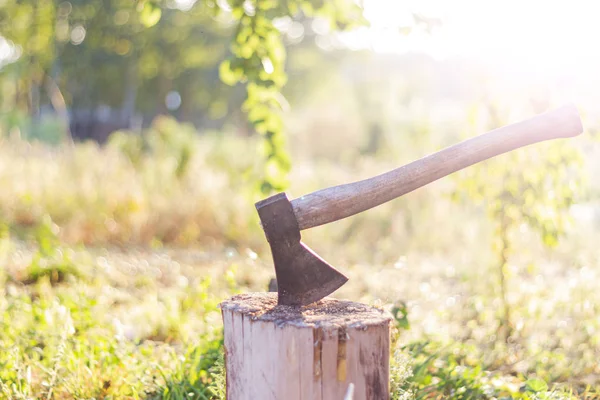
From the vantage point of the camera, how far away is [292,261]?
6.94 ft

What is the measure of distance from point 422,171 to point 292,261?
0.57 metres

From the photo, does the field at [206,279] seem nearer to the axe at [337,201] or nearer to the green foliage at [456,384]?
the green foliage at [456,384]

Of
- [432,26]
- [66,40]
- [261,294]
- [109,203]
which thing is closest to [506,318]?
[432,26]

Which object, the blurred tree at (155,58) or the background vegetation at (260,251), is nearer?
the background vegetation at (260,251)

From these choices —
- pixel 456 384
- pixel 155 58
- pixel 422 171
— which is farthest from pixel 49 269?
pixel 155 58

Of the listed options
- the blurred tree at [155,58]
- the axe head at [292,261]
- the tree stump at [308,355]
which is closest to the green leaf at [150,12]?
the blurred tree at [155,58]

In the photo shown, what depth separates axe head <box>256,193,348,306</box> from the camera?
6.82 feet

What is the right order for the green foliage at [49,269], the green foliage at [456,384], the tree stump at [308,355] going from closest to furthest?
1. the tree stump at [308,355]
2. the green foliage at [456,384]
3. the green foliage at [49,269]

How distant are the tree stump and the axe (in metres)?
0.12

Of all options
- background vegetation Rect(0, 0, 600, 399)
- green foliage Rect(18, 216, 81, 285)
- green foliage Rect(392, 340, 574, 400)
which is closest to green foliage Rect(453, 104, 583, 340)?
background vegetation Rect(0, 0, 600, 399)

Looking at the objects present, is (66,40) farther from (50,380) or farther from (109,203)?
(50,380)

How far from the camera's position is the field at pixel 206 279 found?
2842mm

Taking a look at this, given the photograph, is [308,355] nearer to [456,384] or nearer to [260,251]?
[456,384]

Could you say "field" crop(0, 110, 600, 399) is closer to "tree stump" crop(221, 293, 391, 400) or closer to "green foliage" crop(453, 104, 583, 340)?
"green foliage" crop(453, 104, 583, 340)
